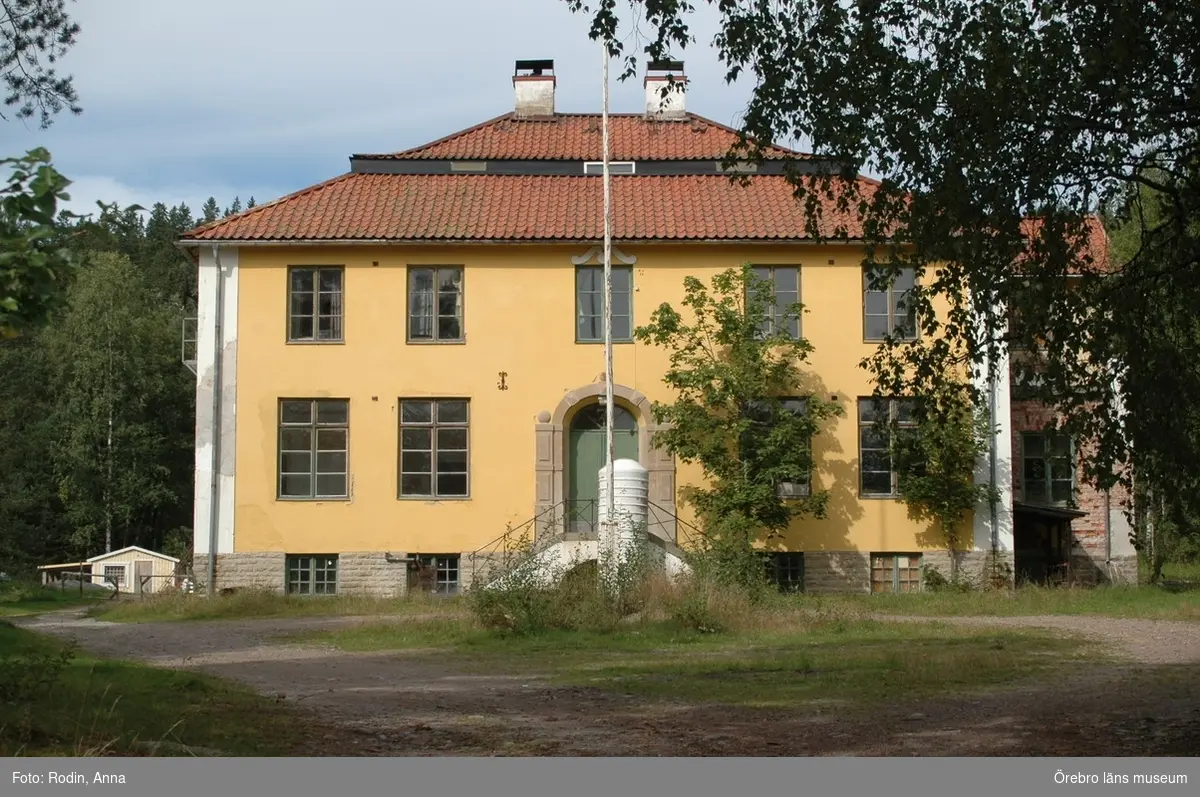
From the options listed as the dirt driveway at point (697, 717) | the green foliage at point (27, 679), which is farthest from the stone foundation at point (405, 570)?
the green foliage at point (27, 679)

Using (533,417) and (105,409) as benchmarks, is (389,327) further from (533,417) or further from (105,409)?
(105,409)

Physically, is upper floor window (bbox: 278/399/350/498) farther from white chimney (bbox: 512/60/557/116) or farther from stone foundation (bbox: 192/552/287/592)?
white chimney (bbox: 512/60/557/116)

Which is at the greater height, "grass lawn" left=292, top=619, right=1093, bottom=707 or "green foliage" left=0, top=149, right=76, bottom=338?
"green foliage" left=0, top=149, right=76, bottom=338

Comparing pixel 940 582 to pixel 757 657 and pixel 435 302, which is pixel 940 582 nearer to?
pixel 435 302

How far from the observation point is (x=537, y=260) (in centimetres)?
2911

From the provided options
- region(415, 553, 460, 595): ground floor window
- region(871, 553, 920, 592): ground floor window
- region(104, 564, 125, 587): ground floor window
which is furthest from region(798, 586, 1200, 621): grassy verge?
region(104, 564, 125, 587): ground floor window

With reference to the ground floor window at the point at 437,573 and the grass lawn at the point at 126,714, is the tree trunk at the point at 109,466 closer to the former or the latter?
the ground floor window at the point at 437,573

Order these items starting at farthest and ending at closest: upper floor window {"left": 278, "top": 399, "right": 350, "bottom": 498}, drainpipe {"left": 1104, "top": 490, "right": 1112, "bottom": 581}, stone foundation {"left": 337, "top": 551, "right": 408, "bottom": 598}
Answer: drainpipe {"left": 1104, "top": 490, "right": 1112, "bottom": 581}, upper floor window {"left": 278, "top": 399, "right": 350, "bottom": 498}, stone foundation {"left": 337, "top": 551, "right": 408, "bottom": 598}

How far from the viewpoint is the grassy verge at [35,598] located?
3222cm

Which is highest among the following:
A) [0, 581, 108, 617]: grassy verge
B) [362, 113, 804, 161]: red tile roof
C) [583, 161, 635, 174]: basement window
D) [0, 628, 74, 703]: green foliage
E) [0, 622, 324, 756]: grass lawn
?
[362, 113, 804, 161]: red tile roof

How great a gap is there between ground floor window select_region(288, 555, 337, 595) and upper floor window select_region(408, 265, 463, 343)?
5.04 m

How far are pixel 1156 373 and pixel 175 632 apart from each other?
1631cm

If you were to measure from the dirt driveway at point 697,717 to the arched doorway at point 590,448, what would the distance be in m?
12.3

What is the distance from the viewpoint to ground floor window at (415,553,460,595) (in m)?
28.2
